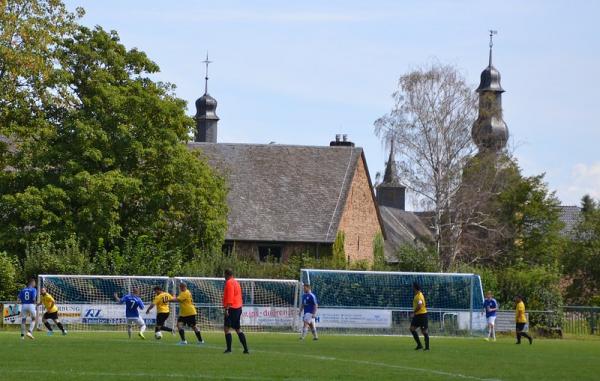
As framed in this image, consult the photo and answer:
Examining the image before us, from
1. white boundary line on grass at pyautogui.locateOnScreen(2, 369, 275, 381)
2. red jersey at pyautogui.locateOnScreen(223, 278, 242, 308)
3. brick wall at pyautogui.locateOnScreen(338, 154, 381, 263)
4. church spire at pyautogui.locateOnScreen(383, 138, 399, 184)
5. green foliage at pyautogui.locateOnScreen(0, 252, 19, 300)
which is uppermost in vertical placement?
church spire at pyautogui.locateOnScreen(383, 138, 399, 184)

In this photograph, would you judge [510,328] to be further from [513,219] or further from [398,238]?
[398,238]

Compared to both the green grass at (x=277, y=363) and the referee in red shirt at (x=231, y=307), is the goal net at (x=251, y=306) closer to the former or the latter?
the green grass at (x=277, y=363)

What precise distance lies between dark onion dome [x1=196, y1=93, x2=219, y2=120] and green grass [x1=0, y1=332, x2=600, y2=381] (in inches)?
2763

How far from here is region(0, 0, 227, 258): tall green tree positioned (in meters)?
49.1

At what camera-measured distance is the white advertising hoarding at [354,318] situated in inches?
1816

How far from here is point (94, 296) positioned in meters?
45.1

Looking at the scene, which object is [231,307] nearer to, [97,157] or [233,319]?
[233,319]

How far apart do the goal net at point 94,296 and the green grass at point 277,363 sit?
13322 mm

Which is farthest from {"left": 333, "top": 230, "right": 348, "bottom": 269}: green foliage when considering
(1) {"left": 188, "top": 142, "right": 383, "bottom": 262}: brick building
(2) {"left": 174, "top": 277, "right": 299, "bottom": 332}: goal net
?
(2) {"left": 174, "top": 277, "right": 299, "bottom": 332}: goal net

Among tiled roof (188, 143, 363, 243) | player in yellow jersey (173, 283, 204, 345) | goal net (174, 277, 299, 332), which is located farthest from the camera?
tiled roof (188, 143, 363, 243)

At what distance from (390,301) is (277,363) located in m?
25.4

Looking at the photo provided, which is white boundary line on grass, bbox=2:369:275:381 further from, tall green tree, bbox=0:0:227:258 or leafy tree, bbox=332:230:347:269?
leafy tree, bbox=332:230:347:269

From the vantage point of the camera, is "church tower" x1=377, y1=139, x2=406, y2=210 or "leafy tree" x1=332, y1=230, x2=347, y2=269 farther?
"church tower" x1=377, y1=139, x2=406, y2=210

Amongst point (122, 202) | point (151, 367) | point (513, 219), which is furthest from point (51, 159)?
point (513, 219)
